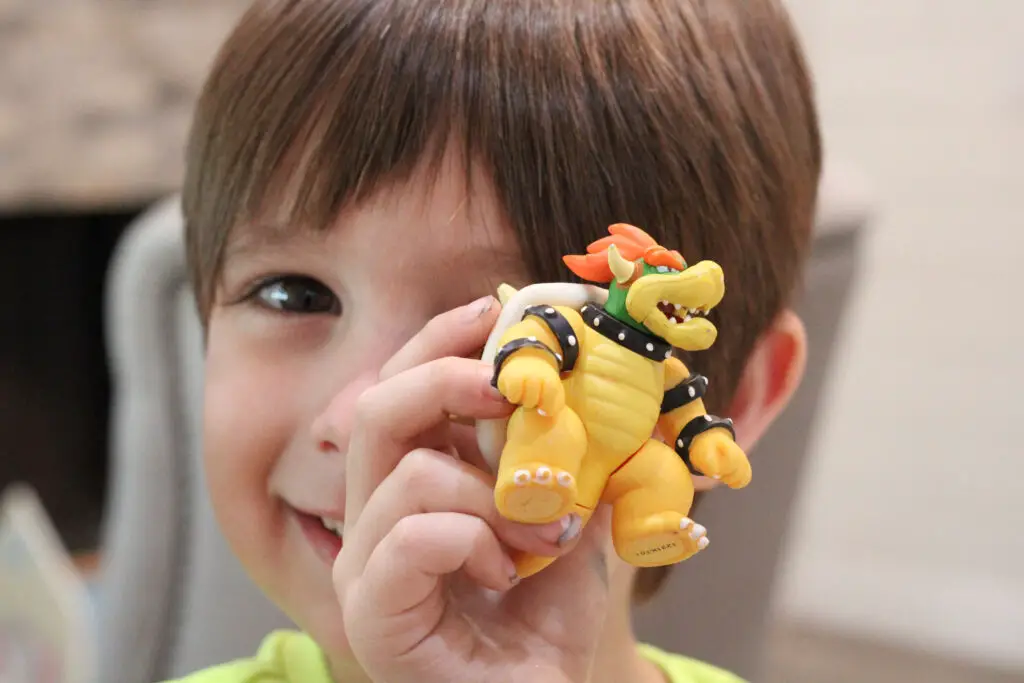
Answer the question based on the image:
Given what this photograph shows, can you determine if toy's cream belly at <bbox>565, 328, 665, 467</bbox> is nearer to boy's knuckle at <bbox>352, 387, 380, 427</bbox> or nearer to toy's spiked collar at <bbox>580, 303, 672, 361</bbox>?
toy's spiked collar at <bbox>580, 303, 672, 361</bbox>

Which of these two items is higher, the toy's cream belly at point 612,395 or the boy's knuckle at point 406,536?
the toy's cream belly at point 612,395

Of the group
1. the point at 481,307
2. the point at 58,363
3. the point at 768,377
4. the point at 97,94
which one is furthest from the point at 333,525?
the point at 58,363

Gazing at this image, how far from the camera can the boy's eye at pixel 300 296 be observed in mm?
601

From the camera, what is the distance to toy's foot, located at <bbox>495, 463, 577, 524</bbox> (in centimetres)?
36

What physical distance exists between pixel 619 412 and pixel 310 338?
272 millimetres

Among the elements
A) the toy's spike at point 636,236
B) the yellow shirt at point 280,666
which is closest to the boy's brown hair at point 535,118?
the toy's spike at point 636,236

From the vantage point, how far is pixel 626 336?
395 mm

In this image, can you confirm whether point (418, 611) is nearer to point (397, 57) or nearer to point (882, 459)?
point (397, 57)

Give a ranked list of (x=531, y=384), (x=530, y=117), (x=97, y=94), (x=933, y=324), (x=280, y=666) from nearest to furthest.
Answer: (x=531, y=384)
(x=530, y=117)
(x=280, y=666)
(x=97, y=94)
(x=933, y=324)

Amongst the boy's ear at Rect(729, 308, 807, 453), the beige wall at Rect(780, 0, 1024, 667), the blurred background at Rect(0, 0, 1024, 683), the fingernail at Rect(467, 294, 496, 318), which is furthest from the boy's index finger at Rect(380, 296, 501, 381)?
the beige wall at Rect(780, 0, 1024, 667)

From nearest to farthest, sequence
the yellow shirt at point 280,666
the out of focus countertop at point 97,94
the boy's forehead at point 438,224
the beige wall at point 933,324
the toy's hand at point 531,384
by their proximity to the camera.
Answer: the toy's hand at point 531,384
the boy's forehead at point 438,224
the yellow shirt at point 280,666
the out of focus countertop at point 97,94
the beige wall at point 933,324

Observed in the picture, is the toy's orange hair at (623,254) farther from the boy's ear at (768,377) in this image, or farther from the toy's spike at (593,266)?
the boy's ear at (768,377)

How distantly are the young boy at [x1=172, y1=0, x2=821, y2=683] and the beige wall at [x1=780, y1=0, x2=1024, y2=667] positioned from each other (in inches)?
48.8

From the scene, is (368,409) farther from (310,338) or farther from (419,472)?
(310,338)
